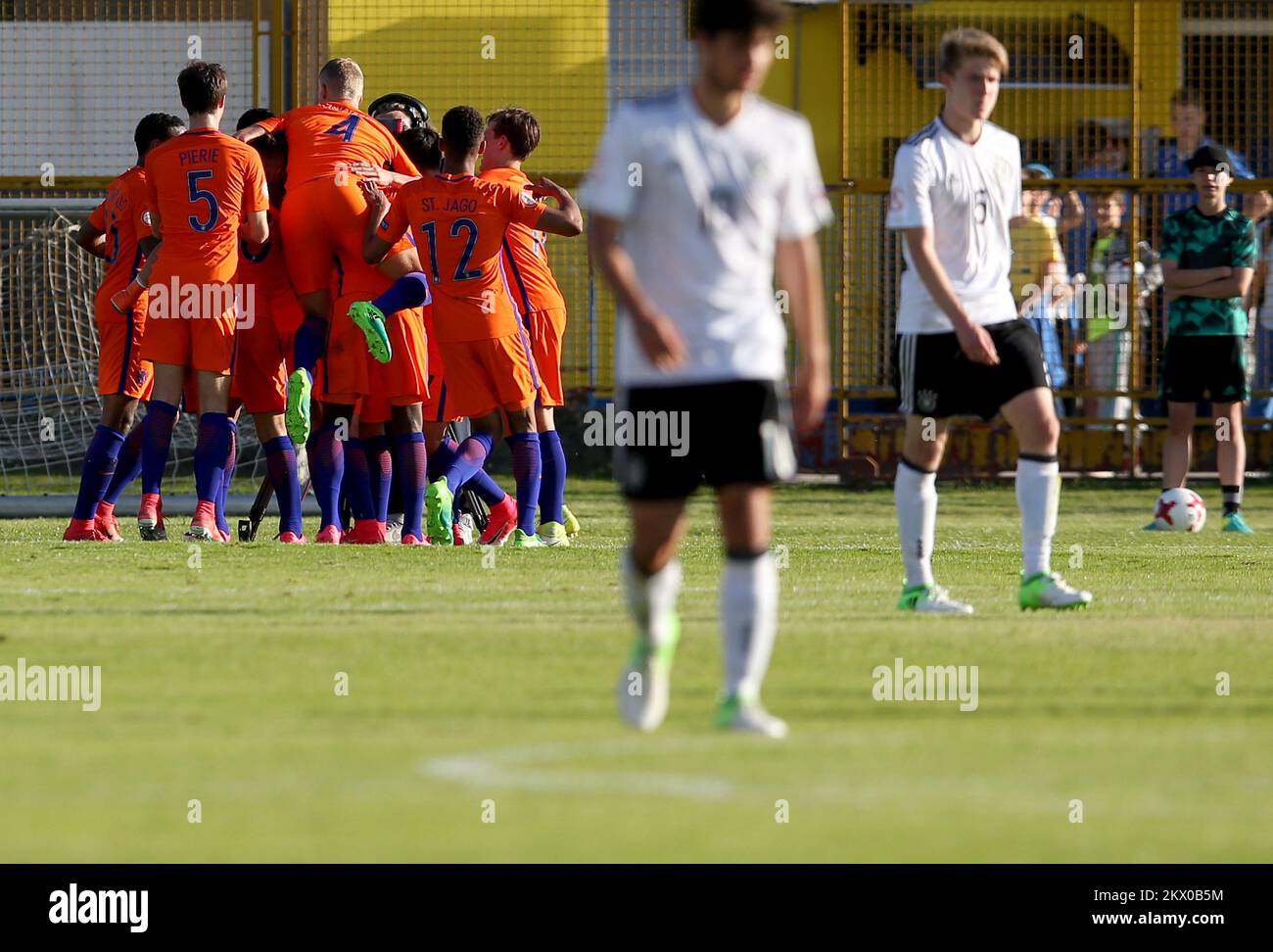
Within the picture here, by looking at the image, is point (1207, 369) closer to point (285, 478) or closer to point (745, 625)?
point (285, 478)

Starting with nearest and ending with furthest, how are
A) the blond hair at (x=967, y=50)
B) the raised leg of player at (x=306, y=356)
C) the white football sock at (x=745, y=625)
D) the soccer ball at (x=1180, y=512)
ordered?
the white football sock at (x=745, y=625) → the blond hair at (x=967, y=50) → the raised leg of player at (x=306, y=356) → the soccer ball at (x=1180, y=512)

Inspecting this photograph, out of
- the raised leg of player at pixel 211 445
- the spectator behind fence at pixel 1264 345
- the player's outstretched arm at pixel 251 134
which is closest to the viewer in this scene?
the raised leg of player at pixel 211 445

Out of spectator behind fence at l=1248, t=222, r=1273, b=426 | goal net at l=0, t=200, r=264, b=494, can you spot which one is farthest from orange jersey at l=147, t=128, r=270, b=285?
spectator behind fence at l=1248, t=222, r=1273, b=426

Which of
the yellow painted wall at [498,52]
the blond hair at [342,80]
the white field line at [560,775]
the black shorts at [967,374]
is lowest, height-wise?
Answer: the white field line at [560,775]

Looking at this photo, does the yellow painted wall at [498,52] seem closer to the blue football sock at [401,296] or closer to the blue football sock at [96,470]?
the blue football sock at [401,296]

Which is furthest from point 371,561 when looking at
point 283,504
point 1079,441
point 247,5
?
point 1079,441

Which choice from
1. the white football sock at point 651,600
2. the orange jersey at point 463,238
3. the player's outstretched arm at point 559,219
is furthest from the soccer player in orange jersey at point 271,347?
the white football sock at point 651,600

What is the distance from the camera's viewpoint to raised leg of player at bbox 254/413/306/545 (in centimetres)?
1204

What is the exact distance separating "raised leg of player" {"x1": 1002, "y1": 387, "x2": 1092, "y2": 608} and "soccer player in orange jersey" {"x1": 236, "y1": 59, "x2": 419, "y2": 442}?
4208 millimetres

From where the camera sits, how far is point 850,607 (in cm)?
891

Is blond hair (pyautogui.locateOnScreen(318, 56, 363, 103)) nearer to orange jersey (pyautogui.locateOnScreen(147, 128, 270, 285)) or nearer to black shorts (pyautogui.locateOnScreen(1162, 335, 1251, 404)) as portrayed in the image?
orange jersey (pyautogui.locateOnScreen(147, 128, 270, 285))

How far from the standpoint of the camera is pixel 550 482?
12.3 metres

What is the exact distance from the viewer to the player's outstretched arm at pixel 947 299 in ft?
27.3

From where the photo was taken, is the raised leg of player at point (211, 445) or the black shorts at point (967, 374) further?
the raised leg of player at point (211, 445)
